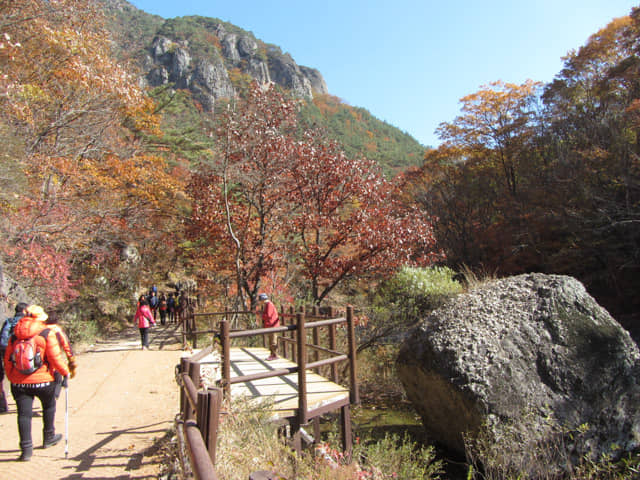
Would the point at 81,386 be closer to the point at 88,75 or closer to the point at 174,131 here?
the point at 88,75

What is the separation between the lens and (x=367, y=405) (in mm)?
10367

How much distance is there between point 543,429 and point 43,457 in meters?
6.89

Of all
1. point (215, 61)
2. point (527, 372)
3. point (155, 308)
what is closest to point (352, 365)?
point (527, 372)

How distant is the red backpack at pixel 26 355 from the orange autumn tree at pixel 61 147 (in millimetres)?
8193

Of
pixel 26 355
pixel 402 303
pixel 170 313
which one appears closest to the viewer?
pixel 26 355

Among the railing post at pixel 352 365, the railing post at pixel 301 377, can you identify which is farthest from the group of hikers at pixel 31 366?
the railing post at pixel 352 365

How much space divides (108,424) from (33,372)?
2.10 meters

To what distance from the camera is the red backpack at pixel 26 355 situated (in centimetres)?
468

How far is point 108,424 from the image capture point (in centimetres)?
634

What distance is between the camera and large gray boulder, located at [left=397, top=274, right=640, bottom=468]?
6.09m

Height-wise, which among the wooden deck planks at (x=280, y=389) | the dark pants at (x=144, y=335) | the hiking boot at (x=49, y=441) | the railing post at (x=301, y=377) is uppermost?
the railing post at (x=301, y=377)

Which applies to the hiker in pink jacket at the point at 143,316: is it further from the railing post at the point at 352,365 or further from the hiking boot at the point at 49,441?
the railing post at the point at 352,365

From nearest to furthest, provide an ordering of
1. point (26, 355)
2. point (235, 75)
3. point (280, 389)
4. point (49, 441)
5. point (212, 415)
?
point (212, 415)
point (26, 355)
point (49, 441)
point (280, 389)
point (235, 75)

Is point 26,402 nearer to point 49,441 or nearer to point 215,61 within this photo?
point 49,441
